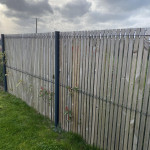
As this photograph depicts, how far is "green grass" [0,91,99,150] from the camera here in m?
2.75

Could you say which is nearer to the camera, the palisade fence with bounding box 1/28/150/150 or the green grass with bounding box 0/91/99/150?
the palisade fence with bounding box 1/28/150/150

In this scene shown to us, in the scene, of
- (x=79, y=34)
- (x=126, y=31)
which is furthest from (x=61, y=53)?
(x=126, y=31)

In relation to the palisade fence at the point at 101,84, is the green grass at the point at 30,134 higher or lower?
lower

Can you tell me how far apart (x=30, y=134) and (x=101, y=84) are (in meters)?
1.92

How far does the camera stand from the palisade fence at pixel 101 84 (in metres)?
1.98

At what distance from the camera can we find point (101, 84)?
248 cm

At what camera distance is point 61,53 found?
3223 millimetres

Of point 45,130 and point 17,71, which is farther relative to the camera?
point 17,71

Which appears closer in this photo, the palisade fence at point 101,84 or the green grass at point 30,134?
the palisade fence at point 101,84

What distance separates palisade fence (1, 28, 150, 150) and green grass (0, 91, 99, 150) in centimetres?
20

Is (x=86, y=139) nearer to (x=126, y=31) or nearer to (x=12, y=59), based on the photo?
(x=126, y=31)

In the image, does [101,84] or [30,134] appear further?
[30,134]

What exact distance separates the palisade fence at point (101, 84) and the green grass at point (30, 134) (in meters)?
0.20

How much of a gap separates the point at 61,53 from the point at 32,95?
2.02 m
